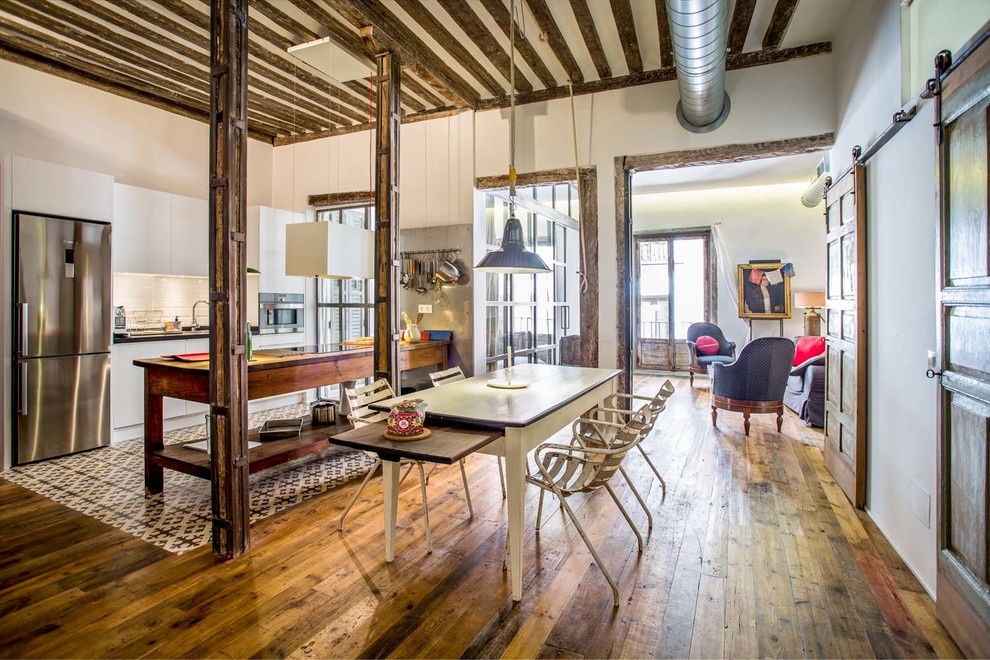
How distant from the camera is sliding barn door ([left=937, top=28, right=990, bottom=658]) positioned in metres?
1.59

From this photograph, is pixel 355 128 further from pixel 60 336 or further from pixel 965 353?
pixel 965 353

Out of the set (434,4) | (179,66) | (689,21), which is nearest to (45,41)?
(179,66)

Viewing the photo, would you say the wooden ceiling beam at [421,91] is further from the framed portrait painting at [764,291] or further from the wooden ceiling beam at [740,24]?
the framed portrait painting at [764,291]

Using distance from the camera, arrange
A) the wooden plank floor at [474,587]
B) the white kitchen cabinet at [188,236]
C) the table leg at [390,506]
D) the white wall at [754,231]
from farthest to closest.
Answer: the white wall at [754,231]
the white kitchen cabinet at [188,236]
the table leg at [390,506]
the wooden plank floor at [474,587]

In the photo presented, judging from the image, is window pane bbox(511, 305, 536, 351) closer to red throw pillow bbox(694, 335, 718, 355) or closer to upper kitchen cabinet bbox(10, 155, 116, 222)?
red throw pillow bbox(694, 335, 718, 355)

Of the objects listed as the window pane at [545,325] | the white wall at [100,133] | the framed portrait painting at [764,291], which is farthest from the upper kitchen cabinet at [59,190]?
the framed portrait painting at [764,291]

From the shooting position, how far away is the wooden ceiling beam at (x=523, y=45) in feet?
11.3

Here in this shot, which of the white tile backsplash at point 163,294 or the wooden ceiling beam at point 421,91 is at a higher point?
the wooden ceiling beam at point 421,91

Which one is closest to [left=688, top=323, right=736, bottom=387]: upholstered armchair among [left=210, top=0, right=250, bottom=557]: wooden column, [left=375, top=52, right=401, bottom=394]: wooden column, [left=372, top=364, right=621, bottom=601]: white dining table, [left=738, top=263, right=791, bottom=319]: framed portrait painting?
[left=738, top=263, right=791, bottom=319]: framed portrait painting

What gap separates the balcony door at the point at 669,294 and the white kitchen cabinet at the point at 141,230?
703 centimetres

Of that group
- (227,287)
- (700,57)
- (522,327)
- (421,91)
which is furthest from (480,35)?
(522,327)

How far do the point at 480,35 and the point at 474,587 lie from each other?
3791 mm

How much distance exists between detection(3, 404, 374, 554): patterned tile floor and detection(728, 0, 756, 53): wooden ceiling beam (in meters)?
4.34

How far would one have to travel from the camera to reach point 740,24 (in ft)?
12.0
